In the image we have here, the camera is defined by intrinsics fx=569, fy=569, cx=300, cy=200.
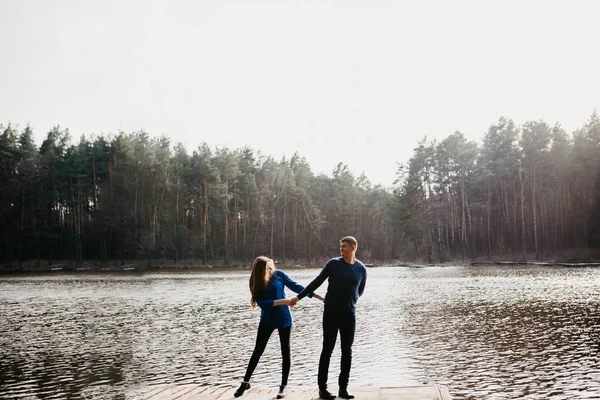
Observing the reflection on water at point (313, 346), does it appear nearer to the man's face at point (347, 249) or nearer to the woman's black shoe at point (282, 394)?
the woman's black shoe at point (282, 394)

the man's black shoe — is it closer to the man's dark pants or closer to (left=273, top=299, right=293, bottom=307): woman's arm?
the man's dark pants

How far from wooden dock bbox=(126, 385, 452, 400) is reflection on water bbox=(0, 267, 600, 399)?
2.16 m

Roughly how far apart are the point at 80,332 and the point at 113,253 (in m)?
62.9

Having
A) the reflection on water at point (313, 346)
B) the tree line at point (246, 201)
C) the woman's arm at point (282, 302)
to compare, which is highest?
the tree line at point (246, 201)

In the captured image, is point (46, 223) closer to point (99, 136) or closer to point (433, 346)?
point (99, 136)

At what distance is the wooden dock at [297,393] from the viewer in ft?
25.5

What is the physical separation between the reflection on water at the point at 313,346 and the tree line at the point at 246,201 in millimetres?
46021

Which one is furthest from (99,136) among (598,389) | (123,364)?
(598,389)

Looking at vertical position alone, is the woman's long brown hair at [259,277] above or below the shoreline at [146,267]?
above

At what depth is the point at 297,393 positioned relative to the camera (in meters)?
8.52

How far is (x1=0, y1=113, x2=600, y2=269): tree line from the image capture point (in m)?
71.4

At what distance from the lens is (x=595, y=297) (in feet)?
85.8

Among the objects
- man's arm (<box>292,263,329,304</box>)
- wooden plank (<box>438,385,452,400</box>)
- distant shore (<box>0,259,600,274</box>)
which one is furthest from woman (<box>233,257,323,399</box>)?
distant shore (<box>0,259,600,274</box>)

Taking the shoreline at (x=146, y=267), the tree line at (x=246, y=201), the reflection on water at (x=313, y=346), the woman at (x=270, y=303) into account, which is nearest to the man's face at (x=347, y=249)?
the woman at (x=270, y=303)
